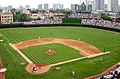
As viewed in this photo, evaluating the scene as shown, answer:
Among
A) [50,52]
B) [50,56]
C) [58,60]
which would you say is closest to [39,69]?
[58,60]

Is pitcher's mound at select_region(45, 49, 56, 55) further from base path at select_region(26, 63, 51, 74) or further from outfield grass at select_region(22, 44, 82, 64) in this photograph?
base path at select_region(26, 63, 51, 74)

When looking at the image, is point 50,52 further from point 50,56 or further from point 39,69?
point 39,69

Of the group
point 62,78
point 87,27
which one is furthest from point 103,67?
point 87,27

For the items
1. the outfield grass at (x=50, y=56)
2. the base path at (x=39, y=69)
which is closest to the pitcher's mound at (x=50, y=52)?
the outfield grass at (x=50, y=56)

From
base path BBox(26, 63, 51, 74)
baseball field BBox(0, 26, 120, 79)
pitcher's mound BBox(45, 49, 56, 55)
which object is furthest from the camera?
pitcher's mound BBox(45, 49, 56, 55)

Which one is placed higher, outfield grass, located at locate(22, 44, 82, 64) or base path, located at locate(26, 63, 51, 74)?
outfield grass, located at locate(22, 44, 82, 64)

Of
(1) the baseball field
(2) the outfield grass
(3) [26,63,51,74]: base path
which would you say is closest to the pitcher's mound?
(1) the baseball field

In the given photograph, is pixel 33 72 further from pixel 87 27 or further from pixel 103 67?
pixel 87 27

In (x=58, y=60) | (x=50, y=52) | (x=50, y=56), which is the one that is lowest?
(x=58, y=60)
